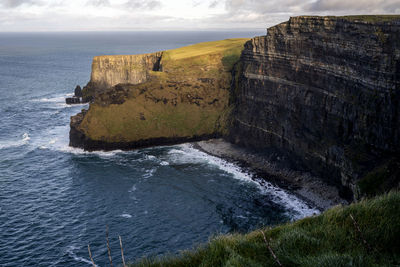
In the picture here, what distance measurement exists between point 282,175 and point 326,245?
4713 centimetres

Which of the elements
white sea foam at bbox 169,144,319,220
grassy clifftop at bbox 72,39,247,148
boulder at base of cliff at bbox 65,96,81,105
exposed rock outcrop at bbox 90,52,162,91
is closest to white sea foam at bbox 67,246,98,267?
white sea foam at bbox 169,144,319,220

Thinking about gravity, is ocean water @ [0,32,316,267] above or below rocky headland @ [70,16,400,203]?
below

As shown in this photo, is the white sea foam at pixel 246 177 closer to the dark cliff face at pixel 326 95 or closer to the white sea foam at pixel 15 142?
the dark cliff face at pixel 326 95

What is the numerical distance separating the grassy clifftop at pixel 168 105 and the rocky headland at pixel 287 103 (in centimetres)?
22

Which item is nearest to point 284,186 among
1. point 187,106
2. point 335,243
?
point 187,106

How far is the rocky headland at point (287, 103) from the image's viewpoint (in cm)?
4581

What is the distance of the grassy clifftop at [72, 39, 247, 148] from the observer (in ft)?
248

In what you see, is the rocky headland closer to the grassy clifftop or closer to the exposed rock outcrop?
the grassy clifftop

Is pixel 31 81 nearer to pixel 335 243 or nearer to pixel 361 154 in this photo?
pixel 361 154

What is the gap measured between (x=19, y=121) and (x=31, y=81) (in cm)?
6797

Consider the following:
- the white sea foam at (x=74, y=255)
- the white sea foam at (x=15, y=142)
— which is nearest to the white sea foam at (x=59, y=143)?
the white sea foam at (x=15, y=142)

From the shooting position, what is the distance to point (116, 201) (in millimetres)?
51156

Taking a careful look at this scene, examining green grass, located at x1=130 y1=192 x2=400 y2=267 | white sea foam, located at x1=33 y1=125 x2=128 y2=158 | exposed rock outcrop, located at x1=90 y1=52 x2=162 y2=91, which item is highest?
exposed rock outcrop, located at x1=90 y1=52 x2=162 y2=91

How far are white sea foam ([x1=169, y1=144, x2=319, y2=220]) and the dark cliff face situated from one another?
685 cm
